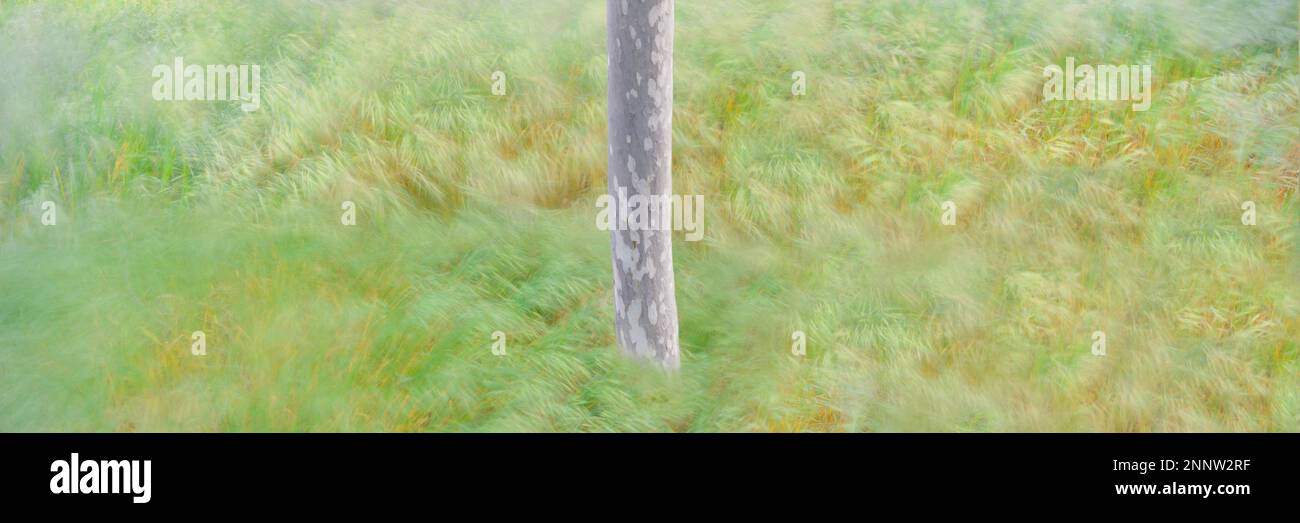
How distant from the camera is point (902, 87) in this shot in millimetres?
7895

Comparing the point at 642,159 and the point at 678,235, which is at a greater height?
the point at 642,159

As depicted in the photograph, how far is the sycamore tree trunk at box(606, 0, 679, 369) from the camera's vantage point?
192 inches

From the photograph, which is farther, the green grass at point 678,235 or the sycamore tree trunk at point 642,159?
the green grass at point 678,235

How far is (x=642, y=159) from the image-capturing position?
5.04 metres

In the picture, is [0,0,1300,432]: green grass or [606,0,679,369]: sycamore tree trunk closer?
[606,0,679,369]: sycamore tree trunk

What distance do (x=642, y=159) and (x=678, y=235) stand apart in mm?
1669

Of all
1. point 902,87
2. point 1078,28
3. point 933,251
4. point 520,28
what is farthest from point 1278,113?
point 520,28

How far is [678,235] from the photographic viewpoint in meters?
6.65

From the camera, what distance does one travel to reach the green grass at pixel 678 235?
17.4ft

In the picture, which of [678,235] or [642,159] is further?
[678,235]

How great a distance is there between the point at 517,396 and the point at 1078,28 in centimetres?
598

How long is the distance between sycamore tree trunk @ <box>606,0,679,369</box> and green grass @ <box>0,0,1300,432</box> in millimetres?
256

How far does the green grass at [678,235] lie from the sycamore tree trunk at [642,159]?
256mm

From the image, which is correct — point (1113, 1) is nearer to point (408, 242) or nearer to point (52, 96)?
point (408, 242)
